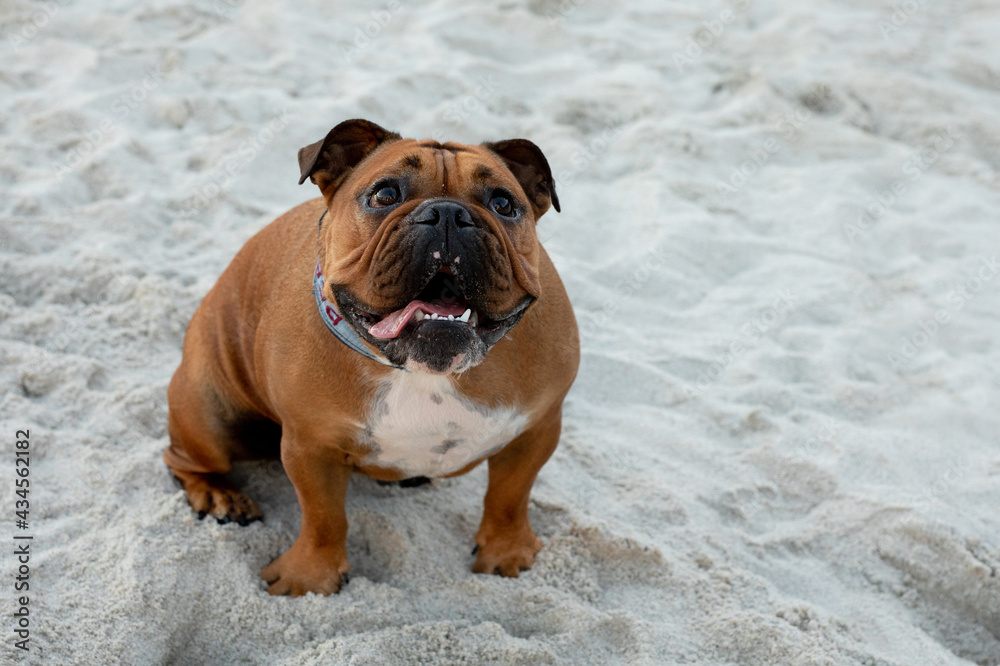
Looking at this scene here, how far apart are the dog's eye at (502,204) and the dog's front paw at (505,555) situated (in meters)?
1.13

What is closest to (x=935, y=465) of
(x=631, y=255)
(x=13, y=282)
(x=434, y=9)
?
(x=631, y=255)

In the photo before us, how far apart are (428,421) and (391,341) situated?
1.26 feet

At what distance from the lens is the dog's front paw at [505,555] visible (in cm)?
308

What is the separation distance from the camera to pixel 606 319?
433 cm

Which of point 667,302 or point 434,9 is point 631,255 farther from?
point 434,9

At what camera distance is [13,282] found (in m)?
4.07

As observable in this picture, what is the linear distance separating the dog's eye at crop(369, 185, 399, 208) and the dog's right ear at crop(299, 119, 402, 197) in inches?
8.6

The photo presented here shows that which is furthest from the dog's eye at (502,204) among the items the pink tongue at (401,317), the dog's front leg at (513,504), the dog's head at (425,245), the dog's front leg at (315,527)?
the dog's front leg at (315,527)

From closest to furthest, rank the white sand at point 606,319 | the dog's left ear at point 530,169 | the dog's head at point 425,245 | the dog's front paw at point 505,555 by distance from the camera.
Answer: the dog's head at point 425,245 < the dog's left ear at point 530,169 < the white sand at point 606,319 < the dog's front paw at point 505,555

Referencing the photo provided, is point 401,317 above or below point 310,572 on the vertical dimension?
above

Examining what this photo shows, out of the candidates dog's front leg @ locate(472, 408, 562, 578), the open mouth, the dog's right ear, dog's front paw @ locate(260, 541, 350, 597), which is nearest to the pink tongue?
the open mouth

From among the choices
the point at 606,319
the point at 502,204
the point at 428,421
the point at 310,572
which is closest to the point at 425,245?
the point at 502,204

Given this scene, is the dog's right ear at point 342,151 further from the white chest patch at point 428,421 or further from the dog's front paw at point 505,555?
the dog's front paw at point 505,555

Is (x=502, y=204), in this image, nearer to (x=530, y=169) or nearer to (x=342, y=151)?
(x=530, y=169)
